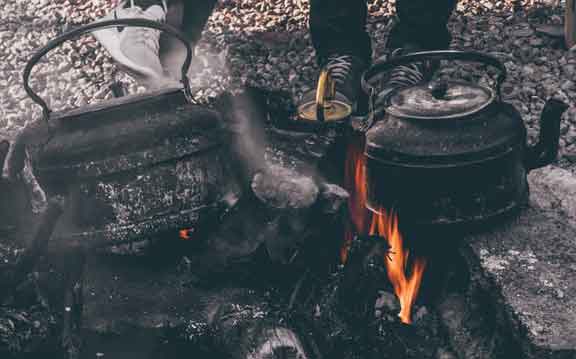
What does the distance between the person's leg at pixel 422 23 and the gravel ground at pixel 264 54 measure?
84 centimetres

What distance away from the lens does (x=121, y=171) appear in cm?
214

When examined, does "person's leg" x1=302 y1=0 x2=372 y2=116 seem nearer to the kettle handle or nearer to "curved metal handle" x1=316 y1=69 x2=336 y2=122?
"curved metal handle" x1=316 y1=69 x2=336 y2=122

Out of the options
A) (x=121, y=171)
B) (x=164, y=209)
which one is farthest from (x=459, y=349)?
(x=121, y=171)

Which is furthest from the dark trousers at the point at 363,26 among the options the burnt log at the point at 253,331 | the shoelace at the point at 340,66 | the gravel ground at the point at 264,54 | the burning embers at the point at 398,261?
the burnt log at the point at 253,331

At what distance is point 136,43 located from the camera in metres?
3.95

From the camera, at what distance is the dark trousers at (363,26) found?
332 cm

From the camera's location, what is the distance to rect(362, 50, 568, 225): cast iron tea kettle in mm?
2115

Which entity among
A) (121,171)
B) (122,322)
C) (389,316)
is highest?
(121,171)

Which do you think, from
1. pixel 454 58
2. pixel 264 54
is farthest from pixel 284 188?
pixel 264 54

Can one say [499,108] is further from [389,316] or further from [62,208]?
[62,208]

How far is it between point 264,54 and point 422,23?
1.85 m

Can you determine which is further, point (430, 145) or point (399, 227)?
point (399, 227)

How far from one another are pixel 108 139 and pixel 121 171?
124mm

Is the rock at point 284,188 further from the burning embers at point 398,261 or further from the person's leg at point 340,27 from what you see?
the person's leg at point 340,27
